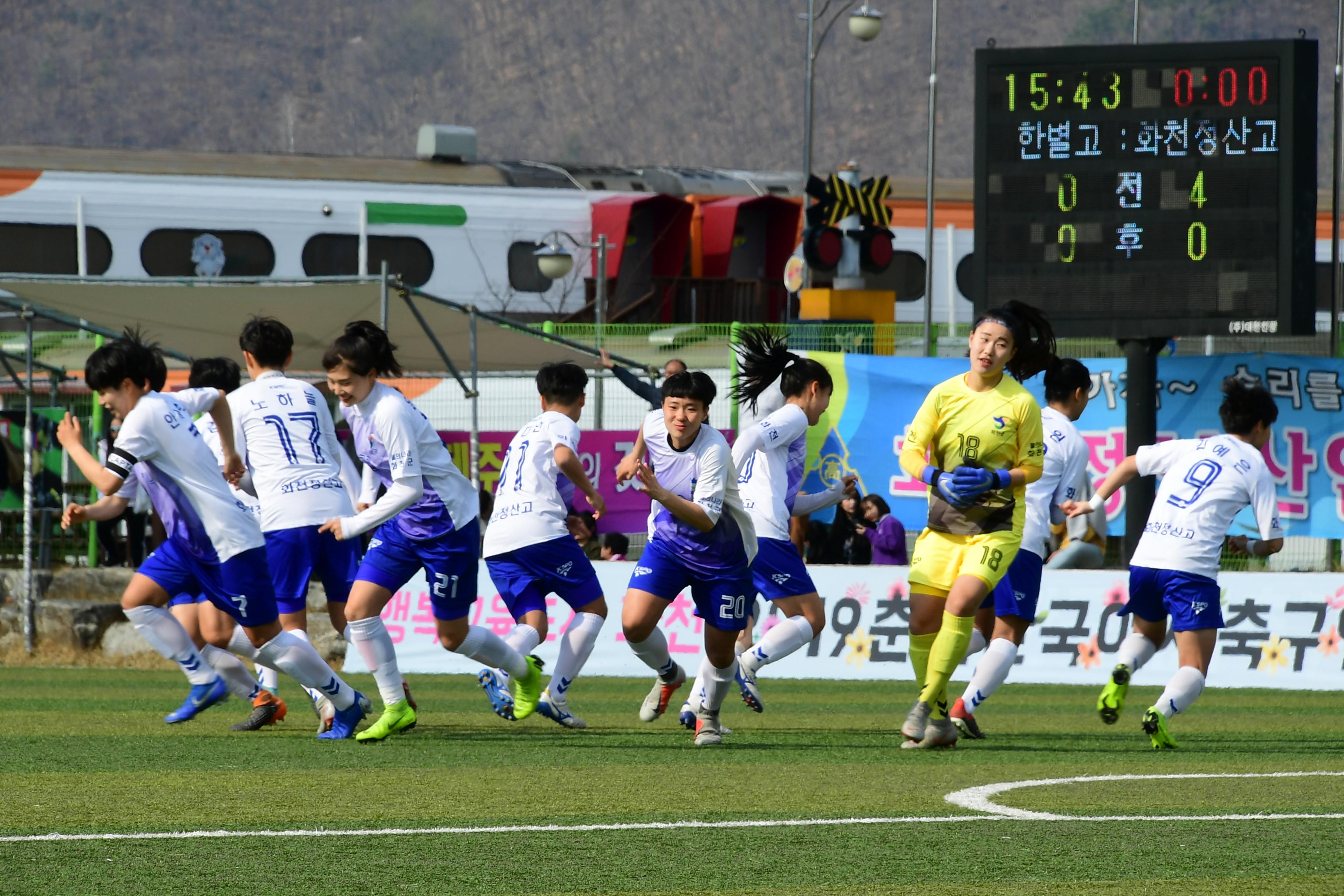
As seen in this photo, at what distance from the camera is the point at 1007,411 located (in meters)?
8.57

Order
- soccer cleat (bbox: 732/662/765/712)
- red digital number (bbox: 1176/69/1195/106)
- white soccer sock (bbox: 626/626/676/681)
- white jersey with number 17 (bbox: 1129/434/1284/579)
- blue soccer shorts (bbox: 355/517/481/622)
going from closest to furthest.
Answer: blue soccer shorts (bbox: 355/517/481/622)
white jersey with number 17 (bbox: 1129/434/1284/579)
white soccer sock (bbox: 626/626/676/681)
soccer cleat (bbox: 732/662/765/712)
red digital number (bbox: 1176/69/1195/106)

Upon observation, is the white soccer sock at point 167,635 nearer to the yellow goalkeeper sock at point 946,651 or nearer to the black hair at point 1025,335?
the yellow goalkeeper sock at point 946,651

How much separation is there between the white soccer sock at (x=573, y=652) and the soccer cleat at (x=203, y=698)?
162 centimetres

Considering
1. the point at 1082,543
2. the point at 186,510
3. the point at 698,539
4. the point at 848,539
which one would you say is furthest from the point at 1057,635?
the point at 186,510

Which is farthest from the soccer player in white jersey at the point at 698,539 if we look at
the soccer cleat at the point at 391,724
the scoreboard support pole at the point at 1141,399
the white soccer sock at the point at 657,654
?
the scoreboard support pole at the point at 1141,399

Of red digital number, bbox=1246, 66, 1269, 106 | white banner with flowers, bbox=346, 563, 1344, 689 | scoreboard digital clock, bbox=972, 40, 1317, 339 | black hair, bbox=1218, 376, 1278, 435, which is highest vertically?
red digital number, bbox=1246, 66, 1269, 106

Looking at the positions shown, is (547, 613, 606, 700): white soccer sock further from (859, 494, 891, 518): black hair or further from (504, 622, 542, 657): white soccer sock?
(859, 494, 891, 518): black hair

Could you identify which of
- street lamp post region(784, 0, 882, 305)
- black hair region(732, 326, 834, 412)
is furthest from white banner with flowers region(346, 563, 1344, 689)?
street lamp post region(784, 0, 882, 305)

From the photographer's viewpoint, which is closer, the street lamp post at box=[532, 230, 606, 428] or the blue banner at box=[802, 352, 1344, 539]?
the blue banner at box=[802, 352, 1344, 539]

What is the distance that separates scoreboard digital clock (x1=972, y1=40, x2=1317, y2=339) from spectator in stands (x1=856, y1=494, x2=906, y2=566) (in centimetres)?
213

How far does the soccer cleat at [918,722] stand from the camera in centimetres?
872

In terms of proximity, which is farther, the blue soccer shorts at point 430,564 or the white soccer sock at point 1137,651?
the white soccer sock at point 1137,651

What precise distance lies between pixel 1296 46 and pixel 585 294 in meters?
14.7

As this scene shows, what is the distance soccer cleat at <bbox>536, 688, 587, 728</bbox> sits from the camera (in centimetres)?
959
